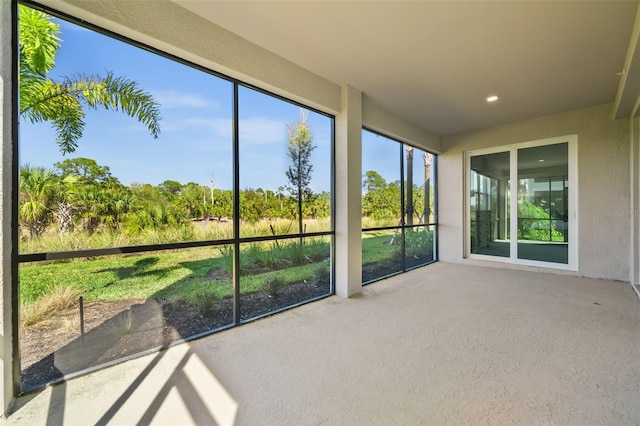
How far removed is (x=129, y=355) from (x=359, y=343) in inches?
75.3

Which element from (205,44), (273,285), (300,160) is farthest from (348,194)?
(205,44)

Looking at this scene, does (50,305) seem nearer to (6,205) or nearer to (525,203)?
(6,205)

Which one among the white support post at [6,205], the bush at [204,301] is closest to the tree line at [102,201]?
the white support post at [6,205]

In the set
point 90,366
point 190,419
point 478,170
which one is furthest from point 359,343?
point 478,170

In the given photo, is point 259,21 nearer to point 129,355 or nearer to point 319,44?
point 319,44

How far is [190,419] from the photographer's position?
1.43m

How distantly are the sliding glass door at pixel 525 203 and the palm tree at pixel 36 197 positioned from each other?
20.9ft

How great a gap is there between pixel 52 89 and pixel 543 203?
686 cm

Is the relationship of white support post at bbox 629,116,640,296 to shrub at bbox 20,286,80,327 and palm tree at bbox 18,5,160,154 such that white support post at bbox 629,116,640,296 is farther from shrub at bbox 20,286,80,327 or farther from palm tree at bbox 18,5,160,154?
shrub at bbox 20,286,80,327

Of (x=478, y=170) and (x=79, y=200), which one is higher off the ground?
(x=478, y=170)

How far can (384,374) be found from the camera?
1818mm

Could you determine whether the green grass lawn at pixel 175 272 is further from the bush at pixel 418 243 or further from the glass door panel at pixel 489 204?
the glass door panel at pixel 489 204

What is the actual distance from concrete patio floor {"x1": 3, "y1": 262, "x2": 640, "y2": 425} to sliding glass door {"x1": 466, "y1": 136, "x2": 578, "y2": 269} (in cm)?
187

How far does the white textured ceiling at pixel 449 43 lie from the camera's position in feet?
6.97
